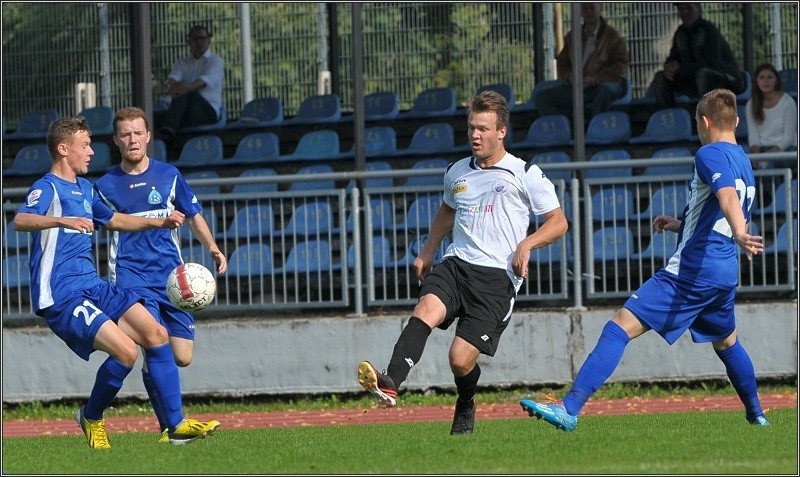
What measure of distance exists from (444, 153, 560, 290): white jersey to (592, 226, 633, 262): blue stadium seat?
4554mm

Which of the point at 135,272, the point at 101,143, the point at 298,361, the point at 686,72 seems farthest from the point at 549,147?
the point at 135,272

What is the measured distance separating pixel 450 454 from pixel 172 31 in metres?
17.3

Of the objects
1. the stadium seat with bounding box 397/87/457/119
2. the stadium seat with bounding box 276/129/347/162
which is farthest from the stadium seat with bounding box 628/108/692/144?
the stadium seat with bounding box 276/129/347/162

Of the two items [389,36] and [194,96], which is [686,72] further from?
[389,36]

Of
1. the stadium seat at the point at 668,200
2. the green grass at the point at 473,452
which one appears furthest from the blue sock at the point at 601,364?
Result: the stadium seat at the point at 668,200

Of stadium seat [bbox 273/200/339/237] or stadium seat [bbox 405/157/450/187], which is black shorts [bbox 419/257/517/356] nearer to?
stadium seat [bbox 273/200/339/237]

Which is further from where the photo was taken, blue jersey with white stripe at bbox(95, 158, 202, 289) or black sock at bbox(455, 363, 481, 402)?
blue jersey with white stripe at bbox(95, 158, 202, 289)

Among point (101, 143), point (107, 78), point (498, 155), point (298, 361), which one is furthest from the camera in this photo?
point (107, 78)

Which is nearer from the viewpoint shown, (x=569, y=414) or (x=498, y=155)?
(x=569, y=414)

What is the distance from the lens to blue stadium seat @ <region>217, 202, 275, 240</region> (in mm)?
13242

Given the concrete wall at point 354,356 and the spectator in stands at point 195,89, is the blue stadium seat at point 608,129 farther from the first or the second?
the spectator in stands at point 195,89

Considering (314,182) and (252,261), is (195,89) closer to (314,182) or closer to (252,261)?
(314,182)

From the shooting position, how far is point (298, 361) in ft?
43.4

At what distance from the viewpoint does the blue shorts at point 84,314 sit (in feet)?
27.4
